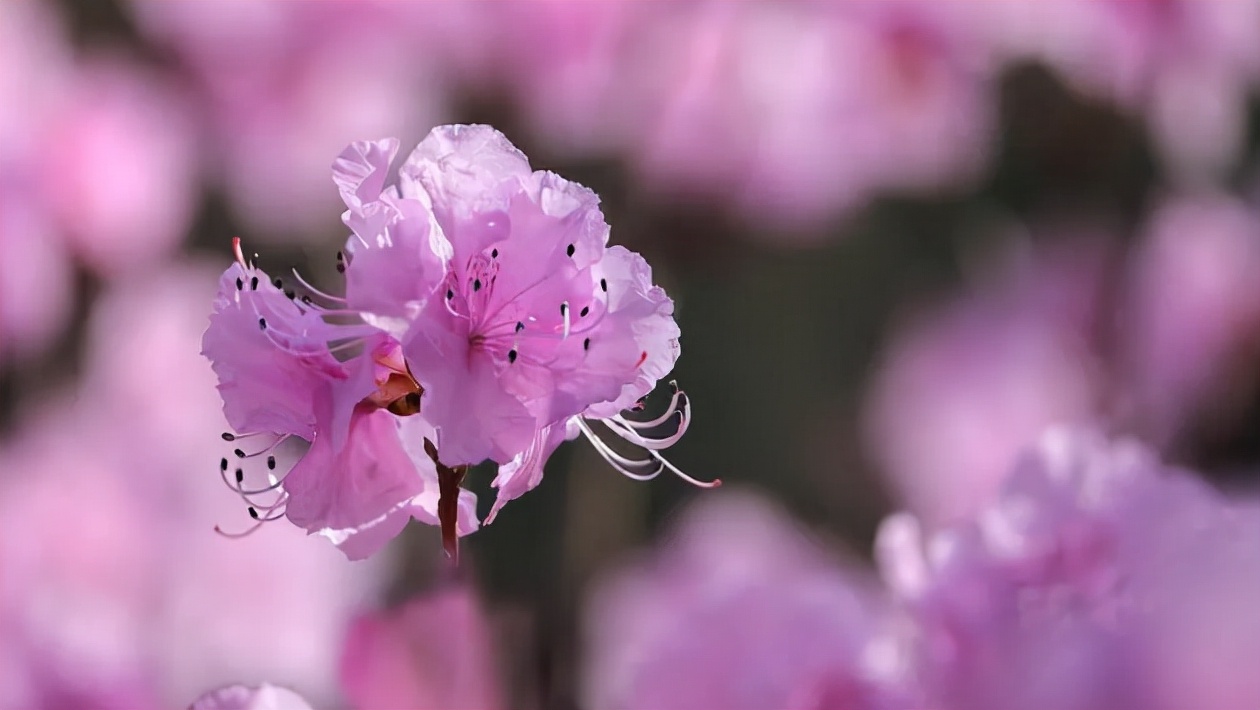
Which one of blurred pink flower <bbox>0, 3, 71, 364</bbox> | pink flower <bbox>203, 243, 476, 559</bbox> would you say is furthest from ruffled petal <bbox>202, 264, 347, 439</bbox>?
blurred pink flower <bbox>0, 3, 71, 364</bbox>

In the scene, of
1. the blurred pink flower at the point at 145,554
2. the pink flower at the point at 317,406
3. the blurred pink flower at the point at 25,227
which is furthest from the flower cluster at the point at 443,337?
the blurred pink flower at the point at 25,227

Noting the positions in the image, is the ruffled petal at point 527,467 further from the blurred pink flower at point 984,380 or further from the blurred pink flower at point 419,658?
the blurred pink flower at point 984,380

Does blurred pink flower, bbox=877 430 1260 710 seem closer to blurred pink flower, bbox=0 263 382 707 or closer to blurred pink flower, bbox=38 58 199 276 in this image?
blurred pink flower, bbox=0 263 382 707

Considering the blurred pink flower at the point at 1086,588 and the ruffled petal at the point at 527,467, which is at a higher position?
the ruffled petal at the point at 527,467

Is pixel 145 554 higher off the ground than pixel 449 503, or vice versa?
pixel 449 503

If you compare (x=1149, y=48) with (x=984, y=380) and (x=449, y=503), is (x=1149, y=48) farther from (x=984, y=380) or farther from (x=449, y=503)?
(x=449, y=503)

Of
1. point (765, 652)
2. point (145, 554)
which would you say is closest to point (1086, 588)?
point (765, 652)

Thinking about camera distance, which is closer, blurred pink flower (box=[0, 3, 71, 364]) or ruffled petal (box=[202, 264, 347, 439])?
ruffled petal (box=[202, 264, 347, 439])
